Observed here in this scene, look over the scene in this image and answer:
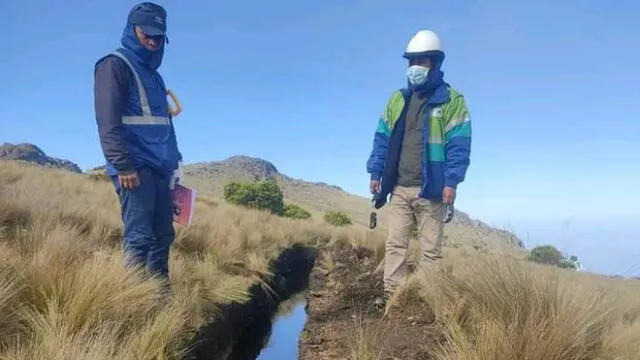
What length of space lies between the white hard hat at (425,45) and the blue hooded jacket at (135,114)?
7.64ft

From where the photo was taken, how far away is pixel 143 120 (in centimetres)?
446

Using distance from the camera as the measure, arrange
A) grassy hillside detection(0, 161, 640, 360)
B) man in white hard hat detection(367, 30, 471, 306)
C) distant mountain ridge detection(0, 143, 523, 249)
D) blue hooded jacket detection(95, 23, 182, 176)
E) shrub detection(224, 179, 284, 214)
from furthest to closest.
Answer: distant mountain ridge detection(0, 143, 523, 249) → shrub detection(224, 179, 284, 214) → man in white hard hat detection(367, 30, 471, 306) → blue hooded jacket detection(95, 23, 182, 176) → grassy hillside detection(0, 161, 640, 360)

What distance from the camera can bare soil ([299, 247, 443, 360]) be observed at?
3836mm

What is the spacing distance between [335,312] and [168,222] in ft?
6.90

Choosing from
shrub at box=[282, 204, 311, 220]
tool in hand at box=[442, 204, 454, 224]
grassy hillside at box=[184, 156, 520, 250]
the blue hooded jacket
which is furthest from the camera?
grassy hillside at box=[184, 156, 520, 250]

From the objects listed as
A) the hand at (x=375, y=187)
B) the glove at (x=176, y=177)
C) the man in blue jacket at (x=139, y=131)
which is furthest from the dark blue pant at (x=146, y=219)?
the hand at (x=375, y=187)

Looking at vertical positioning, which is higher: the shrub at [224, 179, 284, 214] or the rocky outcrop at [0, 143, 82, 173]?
the rocky outcrop at [0, 143, 82, 173]

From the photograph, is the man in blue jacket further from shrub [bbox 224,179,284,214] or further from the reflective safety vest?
shrub [bbox 224,179,284,214]

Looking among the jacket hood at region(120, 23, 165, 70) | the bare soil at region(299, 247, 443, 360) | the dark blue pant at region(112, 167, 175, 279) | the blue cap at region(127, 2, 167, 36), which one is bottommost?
the bare soil at region(299, 247, 443, 360)

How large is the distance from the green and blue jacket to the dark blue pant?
84.6 inches

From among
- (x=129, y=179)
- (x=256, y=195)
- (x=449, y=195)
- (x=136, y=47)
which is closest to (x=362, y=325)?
(x=449, y=195)

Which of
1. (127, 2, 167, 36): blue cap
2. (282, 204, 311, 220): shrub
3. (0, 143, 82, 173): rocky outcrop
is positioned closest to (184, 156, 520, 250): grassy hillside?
(0, 143, 82, 173): rocky outcrop

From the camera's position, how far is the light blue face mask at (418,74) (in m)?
5.49

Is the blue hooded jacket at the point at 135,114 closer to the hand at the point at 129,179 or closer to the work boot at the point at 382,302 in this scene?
the hand at the point at 129,179
